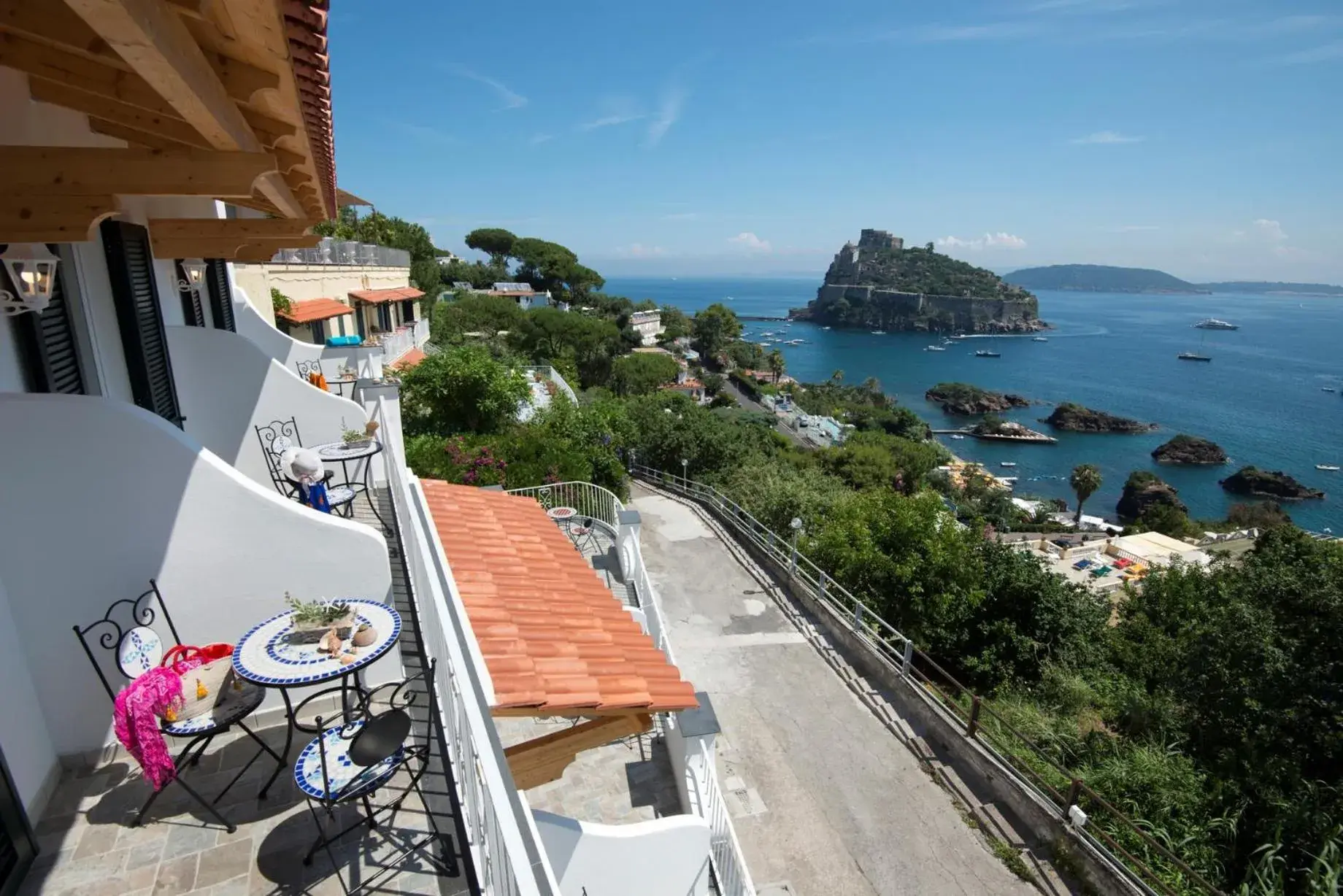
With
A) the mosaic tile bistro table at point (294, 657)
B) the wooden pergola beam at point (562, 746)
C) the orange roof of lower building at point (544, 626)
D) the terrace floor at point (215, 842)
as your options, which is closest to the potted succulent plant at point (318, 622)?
the mosaic tile bistro table at point (294, 657)

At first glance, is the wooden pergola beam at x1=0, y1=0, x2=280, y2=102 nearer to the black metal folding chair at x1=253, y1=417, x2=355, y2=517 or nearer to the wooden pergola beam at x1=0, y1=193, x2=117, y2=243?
the wooden pergola beam at x1=0, y1=193, x2=117, y2=243

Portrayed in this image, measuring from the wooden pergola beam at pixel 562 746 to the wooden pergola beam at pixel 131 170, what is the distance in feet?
11.4

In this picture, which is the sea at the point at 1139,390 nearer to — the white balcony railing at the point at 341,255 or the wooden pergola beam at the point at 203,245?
the white balcony railing at the point at 341,255

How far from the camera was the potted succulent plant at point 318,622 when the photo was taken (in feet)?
11.5

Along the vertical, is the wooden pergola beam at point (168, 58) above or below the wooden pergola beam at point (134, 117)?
below

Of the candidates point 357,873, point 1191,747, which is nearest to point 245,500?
point 357,873

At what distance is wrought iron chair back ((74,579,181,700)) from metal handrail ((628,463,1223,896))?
24.9ft

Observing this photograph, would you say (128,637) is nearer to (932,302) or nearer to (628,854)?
(628,854)

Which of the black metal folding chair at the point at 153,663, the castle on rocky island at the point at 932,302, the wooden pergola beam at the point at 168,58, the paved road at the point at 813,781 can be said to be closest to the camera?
the wooden pergola beam at the point at 168,58

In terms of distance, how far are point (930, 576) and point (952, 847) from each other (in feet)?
20.7

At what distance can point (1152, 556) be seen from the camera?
109 ft

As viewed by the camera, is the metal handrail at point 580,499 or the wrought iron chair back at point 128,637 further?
the metal handrail at point 580,499

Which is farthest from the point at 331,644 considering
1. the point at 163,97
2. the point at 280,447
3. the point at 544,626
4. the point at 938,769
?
the point at 938,769

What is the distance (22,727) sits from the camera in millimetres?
3346
